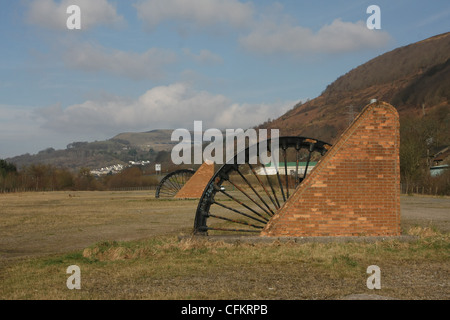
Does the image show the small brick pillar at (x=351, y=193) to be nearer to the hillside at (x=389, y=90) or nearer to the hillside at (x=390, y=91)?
the hillside at (x=390, y=91)

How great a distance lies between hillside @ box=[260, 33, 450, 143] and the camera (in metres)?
125

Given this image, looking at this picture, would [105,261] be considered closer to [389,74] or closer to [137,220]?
[137,220]

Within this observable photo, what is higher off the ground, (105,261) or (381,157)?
(381,157)

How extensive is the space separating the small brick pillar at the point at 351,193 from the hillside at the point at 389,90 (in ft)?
325

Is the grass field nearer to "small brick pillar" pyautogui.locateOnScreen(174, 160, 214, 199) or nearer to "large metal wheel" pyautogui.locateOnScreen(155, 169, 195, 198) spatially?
"small brick pillar" pyautogui.locateOnScreen(174, 160, 214, 199)

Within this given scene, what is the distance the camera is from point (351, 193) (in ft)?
33.9

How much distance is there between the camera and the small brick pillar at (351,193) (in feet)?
33.8

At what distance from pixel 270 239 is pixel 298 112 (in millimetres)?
184328

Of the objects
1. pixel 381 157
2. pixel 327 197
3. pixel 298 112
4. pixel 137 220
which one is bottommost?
pixel 137 220

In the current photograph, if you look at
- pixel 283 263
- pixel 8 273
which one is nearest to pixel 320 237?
pixel 283 263

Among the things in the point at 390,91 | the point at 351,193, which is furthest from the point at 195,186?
the point at 390,91

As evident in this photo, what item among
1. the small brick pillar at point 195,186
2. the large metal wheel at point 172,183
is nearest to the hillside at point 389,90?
the large metal wheel at point 172,183

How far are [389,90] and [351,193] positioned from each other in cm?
15109
